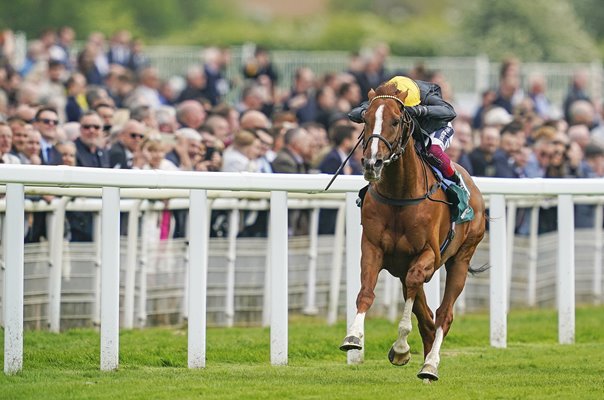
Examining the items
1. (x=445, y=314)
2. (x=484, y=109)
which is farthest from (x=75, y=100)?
(x=445, y=314)

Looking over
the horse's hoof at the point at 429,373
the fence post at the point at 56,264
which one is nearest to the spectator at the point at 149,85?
the fence post at the point at 56,264

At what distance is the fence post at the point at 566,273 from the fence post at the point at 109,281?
3.57m

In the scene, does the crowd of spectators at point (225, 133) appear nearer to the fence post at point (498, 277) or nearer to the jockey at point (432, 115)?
the fence post at point (498, 277)

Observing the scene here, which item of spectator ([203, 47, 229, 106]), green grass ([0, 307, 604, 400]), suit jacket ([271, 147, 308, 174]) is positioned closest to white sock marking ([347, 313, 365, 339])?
green grass ([0, 307, 604, 400])

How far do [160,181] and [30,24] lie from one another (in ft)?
118

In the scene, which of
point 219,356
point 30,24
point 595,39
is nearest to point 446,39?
point 595,39

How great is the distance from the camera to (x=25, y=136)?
1265 cm

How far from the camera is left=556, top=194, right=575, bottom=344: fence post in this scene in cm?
1198

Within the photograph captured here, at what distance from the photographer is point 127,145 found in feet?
45.2

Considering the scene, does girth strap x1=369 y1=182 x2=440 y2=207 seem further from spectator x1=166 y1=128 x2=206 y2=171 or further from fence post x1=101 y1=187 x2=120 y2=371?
spectator x1=166 y1=128 x2=206 y2=171

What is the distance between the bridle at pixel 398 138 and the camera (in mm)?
9258

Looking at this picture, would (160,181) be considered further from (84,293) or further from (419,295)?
(84,293)

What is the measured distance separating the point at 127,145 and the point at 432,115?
4361 millimetres

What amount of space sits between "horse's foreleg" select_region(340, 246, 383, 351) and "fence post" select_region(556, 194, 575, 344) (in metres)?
2.64
